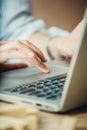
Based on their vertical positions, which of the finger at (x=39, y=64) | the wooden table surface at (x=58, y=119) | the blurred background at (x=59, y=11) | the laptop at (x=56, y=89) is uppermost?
the blurred background at (x=59, y=11)

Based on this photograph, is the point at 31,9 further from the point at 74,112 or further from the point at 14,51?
the point at 74,112

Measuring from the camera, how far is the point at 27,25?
1.21m

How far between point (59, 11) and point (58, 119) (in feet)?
3.34

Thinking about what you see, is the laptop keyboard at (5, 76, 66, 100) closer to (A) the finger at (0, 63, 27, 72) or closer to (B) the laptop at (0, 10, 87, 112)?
(B) the laptop at (0, 10, 87, 112)

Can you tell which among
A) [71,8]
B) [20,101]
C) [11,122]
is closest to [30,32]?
[71,8]

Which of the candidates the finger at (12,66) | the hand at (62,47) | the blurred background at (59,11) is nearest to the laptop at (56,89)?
the finger at (12,66)

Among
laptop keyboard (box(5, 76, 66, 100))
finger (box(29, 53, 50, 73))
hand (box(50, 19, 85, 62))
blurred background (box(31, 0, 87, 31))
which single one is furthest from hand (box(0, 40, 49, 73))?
blurred background (box(31, 0, 87, 31))

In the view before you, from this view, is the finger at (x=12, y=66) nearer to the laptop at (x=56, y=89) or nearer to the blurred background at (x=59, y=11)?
the laptop at (x=56, y=89)

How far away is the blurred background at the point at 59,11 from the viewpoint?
1.35m

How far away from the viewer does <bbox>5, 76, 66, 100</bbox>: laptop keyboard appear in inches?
20.1

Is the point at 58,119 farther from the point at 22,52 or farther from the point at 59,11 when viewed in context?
the point at 59,11

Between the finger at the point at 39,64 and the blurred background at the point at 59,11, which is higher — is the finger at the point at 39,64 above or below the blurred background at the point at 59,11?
below

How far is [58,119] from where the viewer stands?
1.54 feet

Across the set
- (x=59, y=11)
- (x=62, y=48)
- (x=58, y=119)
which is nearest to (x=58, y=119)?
(x=58, y=119)
